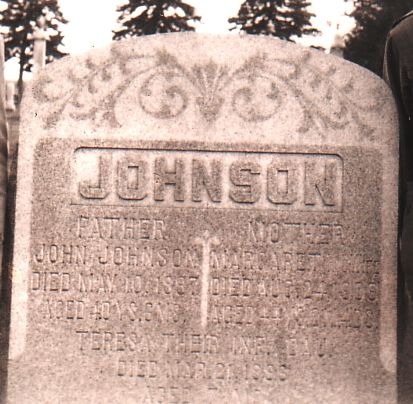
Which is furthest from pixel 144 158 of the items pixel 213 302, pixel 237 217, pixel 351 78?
pixel 351 78

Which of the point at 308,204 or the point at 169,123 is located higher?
the point at 169,123

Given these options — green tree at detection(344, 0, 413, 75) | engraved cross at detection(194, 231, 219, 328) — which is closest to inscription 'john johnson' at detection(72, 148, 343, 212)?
engraved cross at detection(194, 231, 219, 328)

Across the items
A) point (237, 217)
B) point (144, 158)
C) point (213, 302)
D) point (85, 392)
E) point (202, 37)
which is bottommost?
point (85, 392)

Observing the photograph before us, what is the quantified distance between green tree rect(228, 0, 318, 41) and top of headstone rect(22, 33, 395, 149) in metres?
31.7

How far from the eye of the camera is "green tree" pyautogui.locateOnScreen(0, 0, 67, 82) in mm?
35031

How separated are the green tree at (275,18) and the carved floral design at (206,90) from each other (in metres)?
31.8

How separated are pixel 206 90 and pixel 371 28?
2693 cm

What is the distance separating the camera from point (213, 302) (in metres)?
3.70

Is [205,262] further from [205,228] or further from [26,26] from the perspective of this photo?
[26,26]

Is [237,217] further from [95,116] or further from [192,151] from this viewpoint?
[95,116]

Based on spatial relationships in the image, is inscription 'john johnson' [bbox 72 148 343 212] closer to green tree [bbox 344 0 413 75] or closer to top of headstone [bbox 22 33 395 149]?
top of headstone [bbox 22 33 395 149]

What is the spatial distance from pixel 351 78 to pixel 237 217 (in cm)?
86

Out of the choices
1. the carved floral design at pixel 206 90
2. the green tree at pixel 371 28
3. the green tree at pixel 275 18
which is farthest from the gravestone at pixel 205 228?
the green tree at pixel 275 18

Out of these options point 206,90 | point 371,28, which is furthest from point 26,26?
point 206,90
